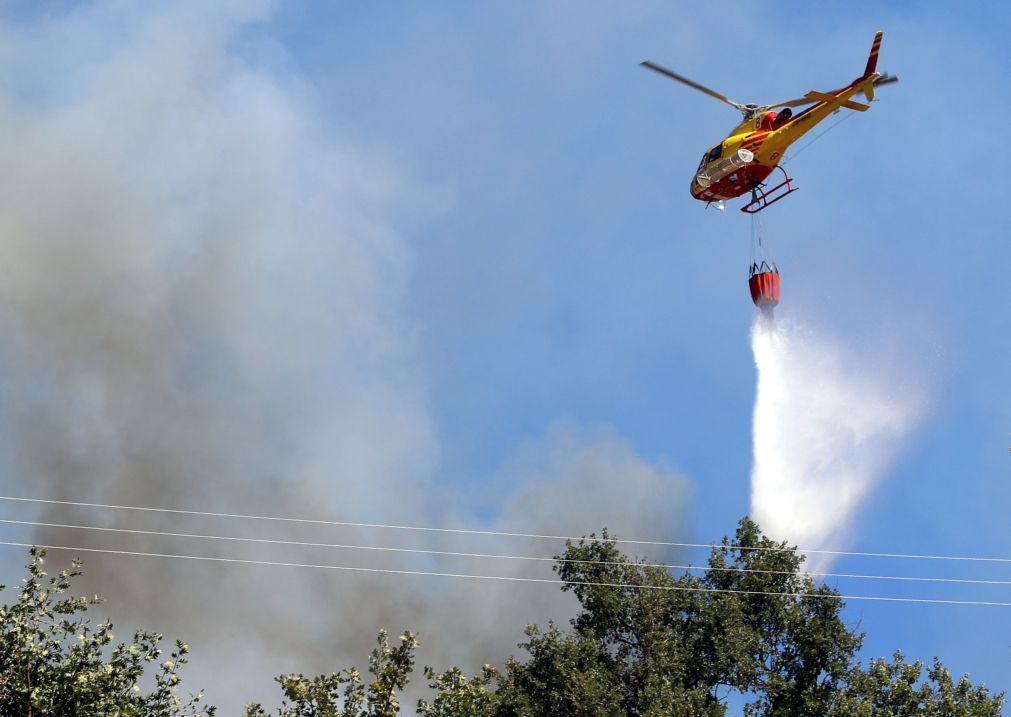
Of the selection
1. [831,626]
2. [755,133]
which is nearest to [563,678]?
[831,626]

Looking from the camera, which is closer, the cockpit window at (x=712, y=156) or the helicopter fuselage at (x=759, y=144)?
the helicopter fuselage at (x=759, y=144)

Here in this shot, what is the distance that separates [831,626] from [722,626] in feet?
20.2

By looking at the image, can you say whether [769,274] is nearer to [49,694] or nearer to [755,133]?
[755,133]

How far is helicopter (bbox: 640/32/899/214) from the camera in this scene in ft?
230

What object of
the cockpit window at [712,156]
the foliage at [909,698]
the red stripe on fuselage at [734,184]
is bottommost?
the foliage at [909,698]

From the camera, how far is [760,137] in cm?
7300

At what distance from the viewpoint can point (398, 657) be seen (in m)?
54.7

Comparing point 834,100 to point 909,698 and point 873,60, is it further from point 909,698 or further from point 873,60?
point 909,698

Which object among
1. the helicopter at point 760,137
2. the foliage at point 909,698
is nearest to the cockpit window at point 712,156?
the helicopter at point 760,137

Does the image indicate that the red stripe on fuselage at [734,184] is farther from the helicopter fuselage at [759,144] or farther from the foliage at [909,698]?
the foliage at [909,698]

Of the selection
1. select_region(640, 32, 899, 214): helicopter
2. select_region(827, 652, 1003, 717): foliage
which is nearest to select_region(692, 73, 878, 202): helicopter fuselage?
select_region(640, 32, 899, 214): helicopter

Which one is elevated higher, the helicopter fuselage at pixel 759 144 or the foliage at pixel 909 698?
the helicopter fuselage at pixel 759 144

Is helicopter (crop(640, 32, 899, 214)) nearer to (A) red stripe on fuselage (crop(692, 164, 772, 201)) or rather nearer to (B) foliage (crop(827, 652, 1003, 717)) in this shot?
(A) red stripe on fuselage (crop(692, 164, 772, 201))

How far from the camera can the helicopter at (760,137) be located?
7012 centimetres
